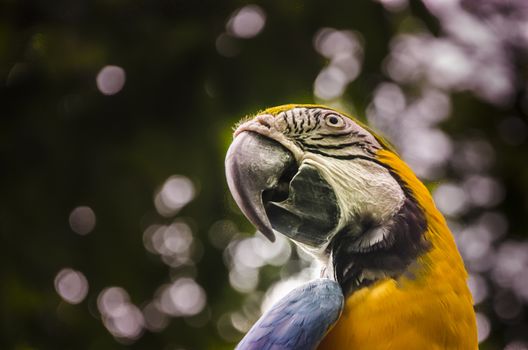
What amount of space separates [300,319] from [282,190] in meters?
0.27

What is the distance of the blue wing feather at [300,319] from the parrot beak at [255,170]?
5.0 inches

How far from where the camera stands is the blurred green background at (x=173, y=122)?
2.18 meters

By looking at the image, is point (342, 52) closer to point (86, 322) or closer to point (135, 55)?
point (135, 55)

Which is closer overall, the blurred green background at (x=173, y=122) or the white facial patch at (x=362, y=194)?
the white facial patch at (x=362, y=194)

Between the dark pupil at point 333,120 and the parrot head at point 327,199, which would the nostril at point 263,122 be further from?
the dark pupil at point 333,120

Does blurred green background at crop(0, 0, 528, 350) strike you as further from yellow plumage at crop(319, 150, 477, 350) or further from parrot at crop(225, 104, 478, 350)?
yellow plumage at crop(319, 150, 477, 350)

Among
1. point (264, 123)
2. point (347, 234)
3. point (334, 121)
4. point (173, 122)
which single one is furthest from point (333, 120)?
point (173, 122)

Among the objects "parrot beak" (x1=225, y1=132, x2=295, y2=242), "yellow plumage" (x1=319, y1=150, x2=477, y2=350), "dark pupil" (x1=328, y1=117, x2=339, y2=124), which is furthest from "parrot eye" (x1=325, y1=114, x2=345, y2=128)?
"yellow plumage" (x1=319, y1=150, x2=477, y2=350)

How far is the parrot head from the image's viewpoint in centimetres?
128

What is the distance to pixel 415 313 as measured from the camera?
120 cm

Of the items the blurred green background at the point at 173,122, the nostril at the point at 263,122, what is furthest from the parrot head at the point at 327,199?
the blurred green background at the point at 173,122

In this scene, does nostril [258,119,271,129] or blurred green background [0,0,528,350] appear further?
blurred green background [0,0,528,350]

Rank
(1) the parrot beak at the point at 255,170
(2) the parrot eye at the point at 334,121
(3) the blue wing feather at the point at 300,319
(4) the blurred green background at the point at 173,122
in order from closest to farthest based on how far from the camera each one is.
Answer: (3) the blue wing feather at the point at 300,319, (1) the parrot beak at the point at 255,170, (2) the parrot eye at the point at 334,121, (4) the blurred green background at the point at 173,122

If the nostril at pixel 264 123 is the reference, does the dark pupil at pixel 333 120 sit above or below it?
below
